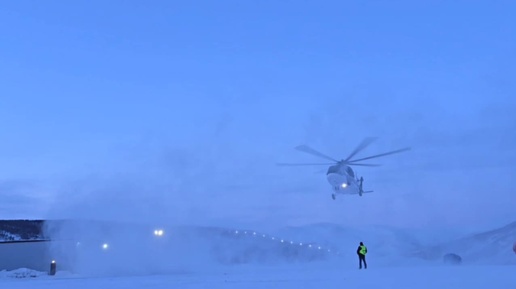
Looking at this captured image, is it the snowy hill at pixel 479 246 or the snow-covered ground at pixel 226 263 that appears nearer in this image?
the snow-covered ground at pixel 226 263

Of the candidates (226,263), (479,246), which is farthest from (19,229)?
(479,246)

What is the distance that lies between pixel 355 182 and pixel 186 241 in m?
18.9

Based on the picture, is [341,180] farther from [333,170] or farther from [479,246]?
[479,246]

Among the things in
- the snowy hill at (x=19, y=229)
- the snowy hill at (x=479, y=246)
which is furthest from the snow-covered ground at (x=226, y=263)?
the snowy hill at (x=19, y=229)

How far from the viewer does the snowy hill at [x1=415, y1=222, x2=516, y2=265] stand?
57.1 m

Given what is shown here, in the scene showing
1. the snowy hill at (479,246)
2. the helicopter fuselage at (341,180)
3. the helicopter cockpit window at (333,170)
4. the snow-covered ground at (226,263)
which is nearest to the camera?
the snow-covered ground at (226,263)

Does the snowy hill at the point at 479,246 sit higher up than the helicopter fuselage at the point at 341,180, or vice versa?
the helicopter fuselage at the point at 341,180

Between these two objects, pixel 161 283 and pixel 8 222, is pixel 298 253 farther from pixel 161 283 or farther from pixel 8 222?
pixel 161 283

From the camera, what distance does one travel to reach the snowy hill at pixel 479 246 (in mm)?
57062

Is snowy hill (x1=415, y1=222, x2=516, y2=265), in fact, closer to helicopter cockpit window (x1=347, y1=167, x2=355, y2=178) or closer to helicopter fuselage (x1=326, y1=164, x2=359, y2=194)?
helicopter cockpit window (x1=347, y1=167, x2=355, y2=178)

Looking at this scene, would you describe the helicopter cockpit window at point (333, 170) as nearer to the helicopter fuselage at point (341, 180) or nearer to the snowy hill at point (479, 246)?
the helicopter fuselage at point (341, 180)

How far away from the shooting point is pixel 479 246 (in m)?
63.6

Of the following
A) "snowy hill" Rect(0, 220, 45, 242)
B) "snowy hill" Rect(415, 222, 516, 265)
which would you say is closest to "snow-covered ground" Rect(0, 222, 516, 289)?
"snowy hill" Rect(415, 222, 516, 265)

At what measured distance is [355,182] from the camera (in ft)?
126
